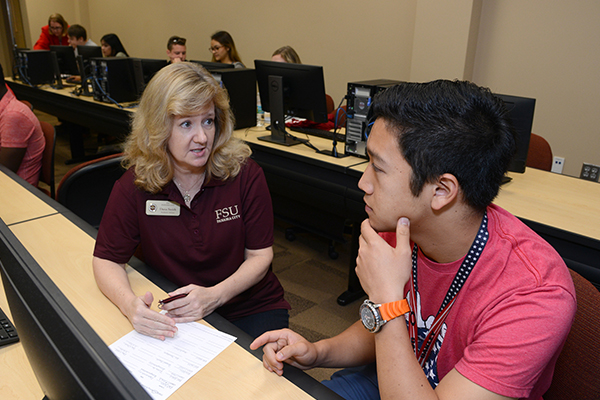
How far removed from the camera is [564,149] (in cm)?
343

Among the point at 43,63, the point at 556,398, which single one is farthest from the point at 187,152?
the point at 43,63

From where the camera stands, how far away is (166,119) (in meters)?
1.32

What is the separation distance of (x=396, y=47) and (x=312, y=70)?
73.6 inches

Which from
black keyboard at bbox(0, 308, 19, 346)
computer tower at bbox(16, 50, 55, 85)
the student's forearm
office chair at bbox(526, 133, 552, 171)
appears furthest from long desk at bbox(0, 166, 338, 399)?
computer tower at bbox(16, 50, 55, 85)

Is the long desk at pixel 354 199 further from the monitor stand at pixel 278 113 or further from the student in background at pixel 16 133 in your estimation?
the student in background at pixel 16 133

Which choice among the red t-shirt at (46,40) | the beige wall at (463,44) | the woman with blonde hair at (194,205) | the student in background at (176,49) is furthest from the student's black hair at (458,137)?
the red t-shirt at (46,40)

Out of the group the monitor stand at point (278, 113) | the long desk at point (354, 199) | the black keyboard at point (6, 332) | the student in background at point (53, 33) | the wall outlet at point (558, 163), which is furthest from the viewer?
the student in background at point (53, 33)

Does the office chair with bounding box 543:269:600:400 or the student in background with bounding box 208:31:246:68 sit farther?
the student in background with bounding box 208:31:246:68

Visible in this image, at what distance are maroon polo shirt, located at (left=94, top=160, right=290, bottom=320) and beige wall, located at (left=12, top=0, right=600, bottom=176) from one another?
2.88m

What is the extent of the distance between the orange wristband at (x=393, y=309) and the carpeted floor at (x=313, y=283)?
121 centimetres

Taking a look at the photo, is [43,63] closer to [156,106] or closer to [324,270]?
[324,270]

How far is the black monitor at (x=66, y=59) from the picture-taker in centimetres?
527

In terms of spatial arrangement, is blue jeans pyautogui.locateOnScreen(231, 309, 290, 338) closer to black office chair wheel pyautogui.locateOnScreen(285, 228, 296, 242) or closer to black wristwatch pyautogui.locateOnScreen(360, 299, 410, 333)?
black wristwatch pyautogui.locateOnScreen(360, 299, 410, 333)

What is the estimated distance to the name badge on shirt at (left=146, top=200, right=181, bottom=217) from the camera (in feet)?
4.22
